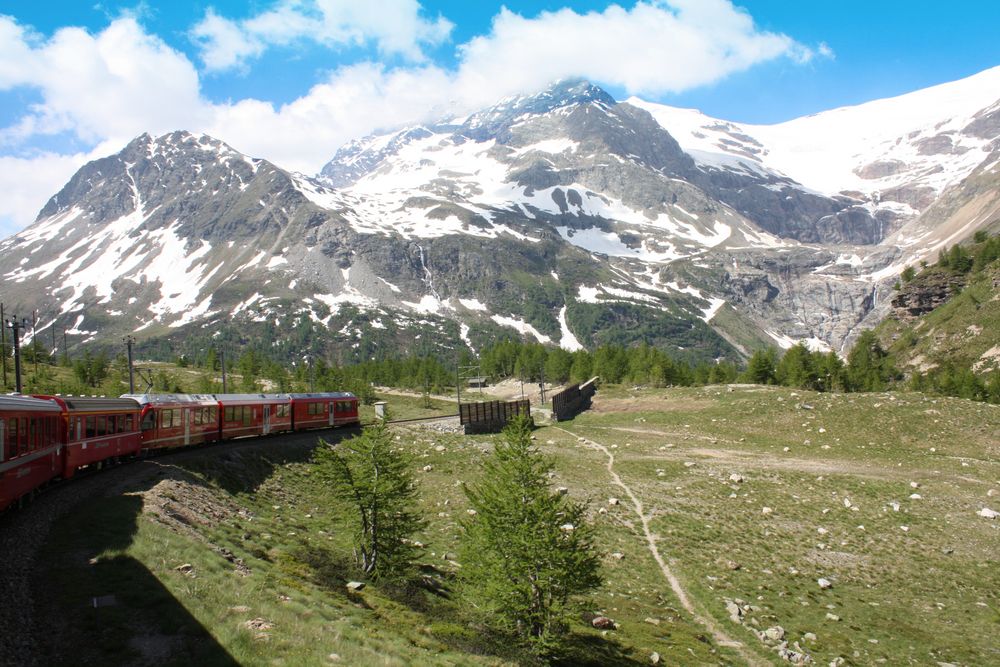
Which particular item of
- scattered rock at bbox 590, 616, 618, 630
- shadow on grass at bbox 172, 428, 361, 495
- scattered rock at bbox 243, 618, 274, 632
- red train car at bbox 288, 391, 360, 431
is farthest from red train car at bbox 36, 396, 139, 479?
scattered rock at bbox 590, 616, 618, 630

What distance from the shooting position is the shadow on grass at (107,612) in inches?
520

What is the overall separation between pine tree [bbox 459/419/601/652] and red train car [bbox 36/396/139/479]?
2034cm

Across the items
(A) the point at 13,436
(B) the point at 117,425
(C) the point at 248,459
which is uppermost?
(A) the point at 13,436

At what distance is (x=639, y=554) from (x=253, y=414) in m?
33.5

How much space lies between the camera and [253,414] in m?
50.9

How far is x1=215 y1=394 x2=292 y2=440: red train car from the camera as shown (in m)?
47.6

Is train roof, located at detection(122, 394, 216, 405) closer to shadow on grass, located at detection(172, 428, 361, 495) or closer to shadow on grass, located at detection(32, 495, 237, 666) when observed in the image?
shadow on grass, located at detection(172, 428, 361, 495)

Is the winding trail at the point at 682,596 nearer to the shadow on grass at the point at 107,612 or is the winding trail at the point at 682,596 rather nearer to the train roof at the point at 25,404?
the shadow on grass at the point at 107,612

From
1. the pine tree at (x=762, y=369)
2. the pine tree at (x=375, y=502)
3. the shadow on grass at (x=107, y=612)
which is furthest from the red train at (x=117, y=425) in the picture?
the pine tree at (x=762, y=369)

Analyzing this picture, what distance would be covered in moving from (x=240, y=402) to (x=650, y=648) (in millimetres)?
37765

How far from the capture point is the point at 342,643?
15688 mm

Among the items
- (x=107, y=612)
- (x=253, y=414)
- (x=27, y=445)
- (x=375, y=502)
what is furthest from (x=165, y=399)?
(x=107, y=612)

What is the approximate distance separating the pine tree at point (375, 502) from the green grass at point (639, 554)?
1039 mm

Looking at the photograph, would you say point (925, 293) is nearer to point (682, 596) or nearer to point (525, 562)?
point (682, 596)
